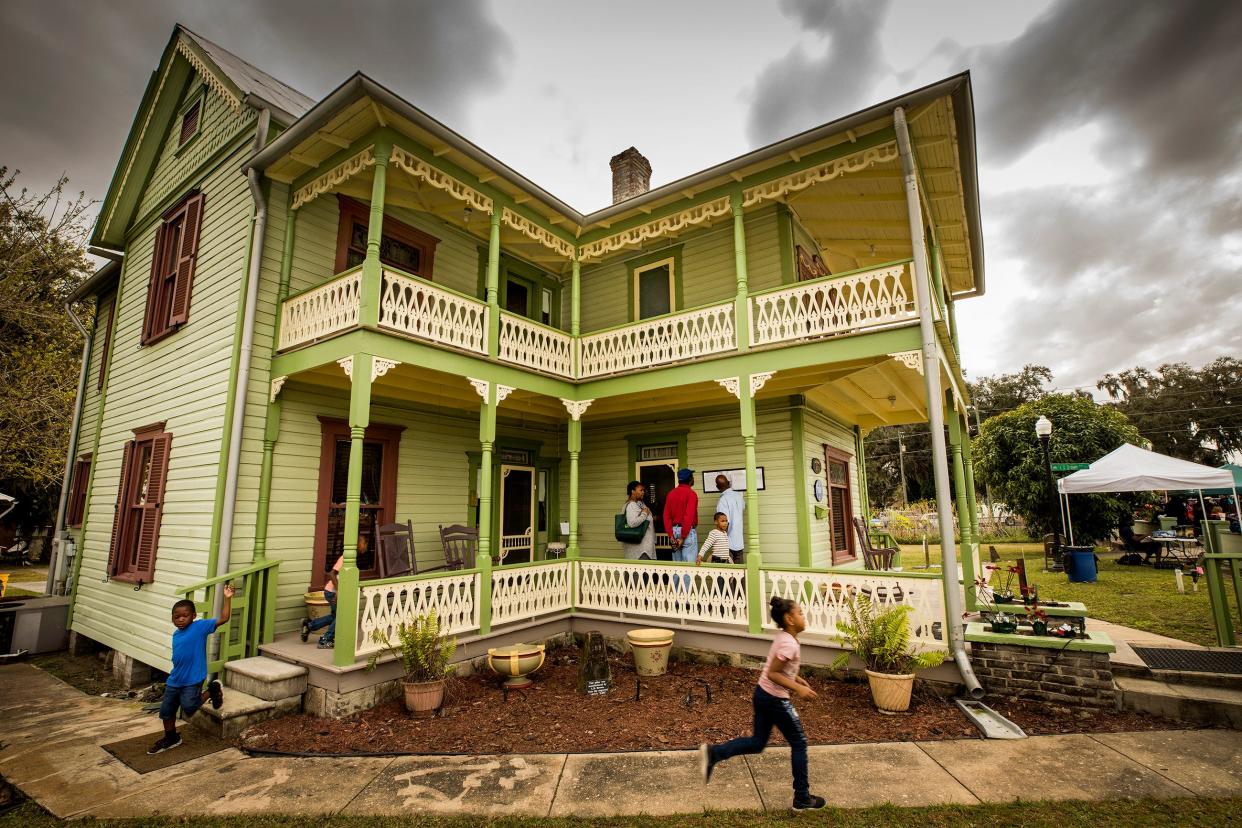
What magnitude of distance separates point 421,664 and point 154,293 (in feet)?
28.6

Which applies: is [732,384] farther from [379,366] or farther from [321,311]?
[321,311]

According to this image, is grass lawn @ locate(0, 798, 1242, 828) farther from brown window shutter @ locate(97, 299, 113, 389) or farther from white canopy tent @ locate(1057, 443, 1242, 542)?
white canopy tent @ locate(1057, 443, 1242, 542)

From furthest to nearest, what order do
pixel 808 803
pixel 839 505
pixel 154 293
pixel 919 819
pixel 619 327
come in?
1. pixel 839 505
2. pixel 154 293
3. pixel 619 327
4. pixel 808 803
5. pixel 919 819

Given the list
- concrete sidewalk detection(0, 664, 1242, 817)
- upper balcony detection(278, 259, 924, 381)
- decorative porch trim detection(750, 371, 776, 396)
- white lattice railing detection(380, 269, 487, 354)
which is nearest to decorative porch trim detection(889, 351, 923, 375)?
upper balcony detection(278, 259, 924, 381)

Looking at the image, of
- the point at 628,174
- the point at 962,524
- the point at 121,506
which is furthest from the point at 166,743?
the point at 628,174

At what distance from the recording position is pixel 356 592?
6070mm

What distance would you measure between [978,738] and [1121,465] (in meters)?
12.5

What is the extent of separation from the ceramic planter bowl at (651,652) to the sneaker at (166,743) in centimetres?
485

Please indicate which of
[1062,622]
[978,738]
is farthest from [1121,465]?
[978,738]

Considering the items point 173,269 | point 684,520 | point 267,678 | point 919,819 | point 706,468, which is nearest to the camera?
point 919,819

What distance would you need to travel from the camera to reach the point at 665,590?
8156 millimetres

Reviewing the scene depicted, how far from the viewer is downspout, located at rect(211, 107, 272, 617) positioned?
6957mm

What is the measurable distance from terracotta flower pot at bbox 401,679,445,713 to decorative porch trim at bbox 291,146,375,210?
6.39m

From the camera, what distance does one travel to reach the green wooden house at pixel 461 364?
278 inches
